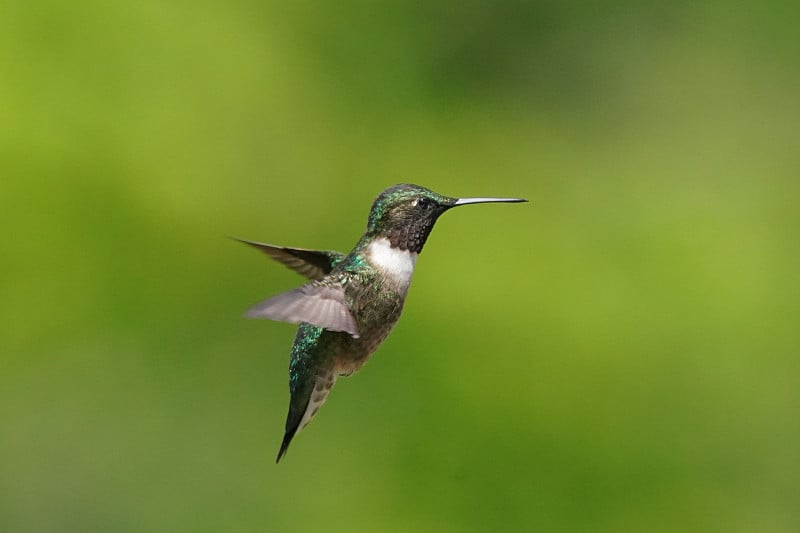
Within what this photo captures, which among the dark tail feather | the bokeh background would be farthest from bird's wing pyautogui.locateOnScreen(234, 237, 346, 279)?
the bokeh background

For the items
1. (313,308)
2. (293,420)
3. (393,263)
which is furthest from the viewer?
(293,420)

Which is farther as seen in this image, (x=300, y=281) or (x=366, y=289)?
(x=300, y=281)

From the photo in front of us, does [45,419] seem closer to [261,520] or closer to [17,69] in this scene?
[261,520]

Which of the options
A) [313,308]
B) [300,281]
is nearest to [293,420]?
[313,308]

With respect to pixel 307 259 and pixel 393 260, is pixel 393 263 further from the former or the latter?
pixel 307 259

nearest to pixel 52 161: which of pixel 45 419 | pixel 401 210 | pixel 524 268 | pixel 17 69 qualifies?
pixel 17 69

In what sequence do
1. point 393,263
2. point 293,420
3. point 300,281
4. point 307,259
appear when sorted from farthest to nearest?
1. point 300,281
2. point 307,259
3. point 293,420
4. point 393,263

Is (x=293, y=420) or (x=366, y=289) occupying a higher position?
(x=366, y=289)

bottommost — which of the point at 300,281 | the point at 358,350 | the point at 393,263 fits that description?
the point at 358,350
